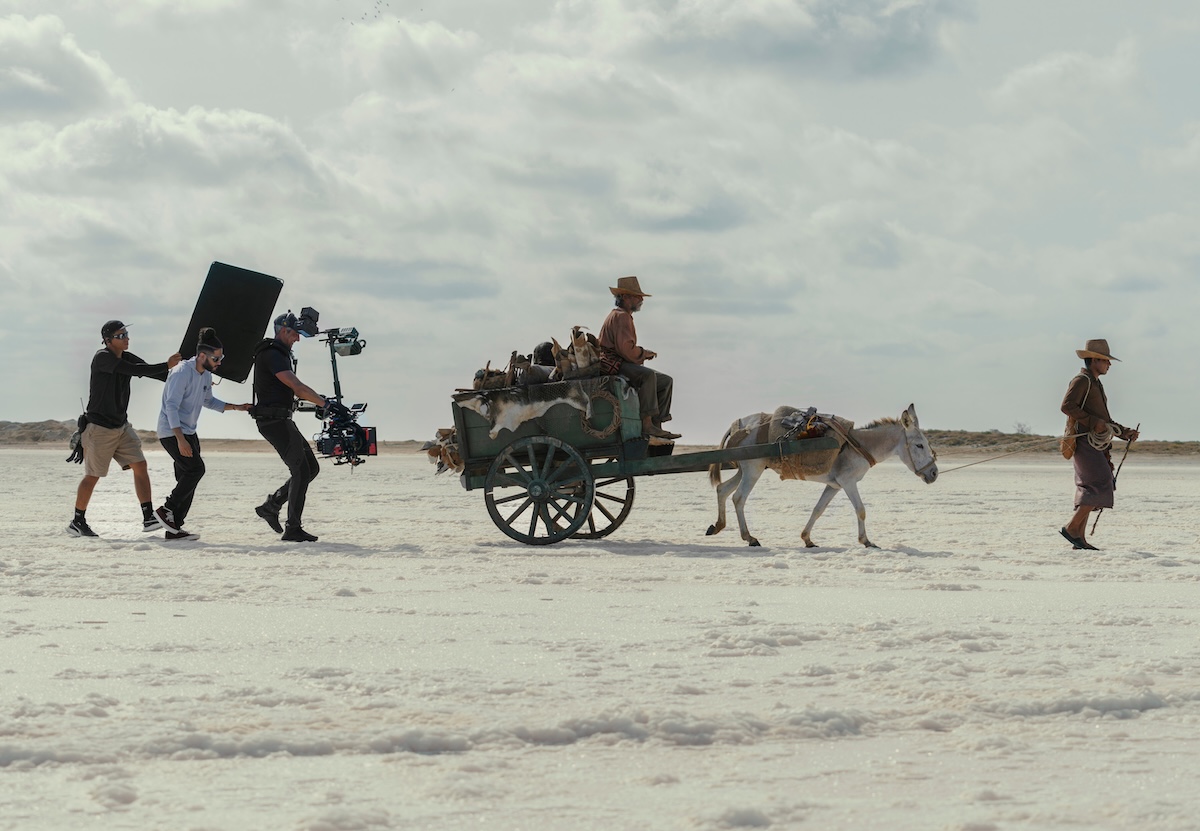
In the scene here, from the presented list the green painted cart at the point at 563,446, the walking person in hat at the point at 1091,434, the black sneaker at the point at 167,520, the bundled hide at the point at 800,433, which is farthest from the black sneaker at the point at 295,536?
the walking person in hat at the point at 1091,434

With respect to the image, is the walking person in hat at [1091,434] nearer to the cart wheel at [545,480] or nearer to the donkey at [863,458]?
the donkey at [863,458]

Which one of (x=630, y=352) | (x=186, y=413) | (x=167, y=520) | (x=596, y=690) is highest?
(x=630, y=352)

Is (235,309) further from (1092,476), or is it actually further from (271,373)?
(1092,476)

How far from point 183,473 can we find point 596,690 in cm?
872

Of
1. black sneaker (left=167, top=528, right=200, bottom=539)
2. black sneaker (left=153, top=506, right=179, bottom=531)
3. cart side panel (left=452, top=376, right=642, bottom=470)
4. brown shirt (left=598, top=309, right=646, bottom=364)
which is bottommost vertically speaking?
black sneaker (left=167, top=528, right=200, bottom=539)

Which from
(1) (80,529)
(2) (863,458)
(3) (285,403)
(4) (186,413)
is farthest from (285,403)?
(2) (863,458)

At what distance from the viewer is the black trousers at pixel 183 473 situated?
44.4 ft

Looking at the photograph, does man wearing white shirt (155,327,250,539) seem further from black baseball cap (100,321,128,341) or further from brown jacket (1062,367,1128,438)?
brown jacket (1062,367,1128,438)

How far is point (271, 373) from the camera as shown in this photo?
13.4 metres

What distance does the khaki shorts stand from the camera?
532 inches

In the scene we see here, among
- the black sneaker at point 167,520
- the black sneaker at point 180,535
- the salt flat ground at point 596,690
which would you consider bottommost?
the salt flat ground at point 596,690

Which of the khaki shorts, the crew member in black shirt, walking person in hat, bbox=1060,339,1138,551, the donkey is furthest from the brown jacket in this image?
the khaki shorts

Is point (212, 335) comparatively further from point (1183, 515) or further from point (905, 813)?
point (1183, 515)

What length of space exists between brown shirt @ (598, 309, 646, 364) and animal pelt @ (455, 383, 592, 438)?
0.56 m
